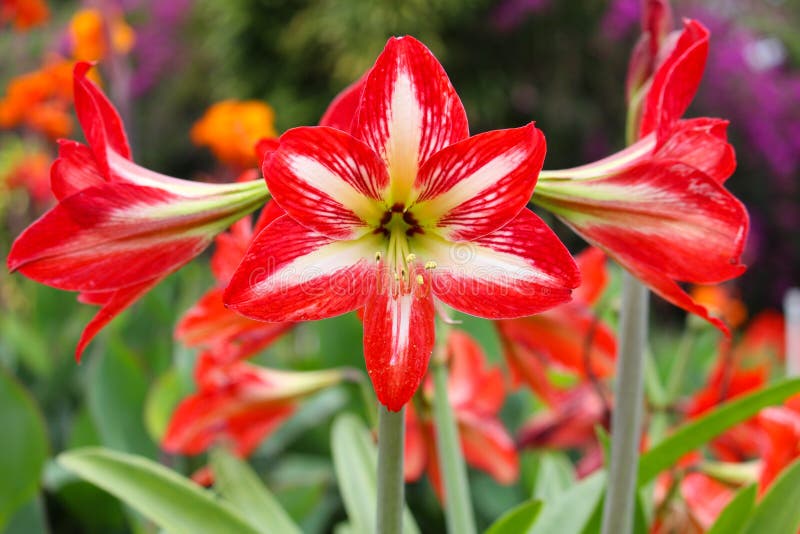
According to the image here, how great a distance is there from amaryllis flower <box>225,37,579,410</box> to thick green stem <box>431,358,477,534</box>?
23 cm

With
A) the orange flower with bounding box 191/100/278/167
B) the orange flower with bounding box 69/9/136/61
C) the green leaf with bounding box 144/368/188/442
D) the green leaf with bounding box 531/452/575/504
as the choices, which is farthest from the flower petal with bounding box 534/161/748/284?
the orange flower with bounding box 69/9/136/61

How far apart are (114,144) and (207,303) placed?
0.25 meters

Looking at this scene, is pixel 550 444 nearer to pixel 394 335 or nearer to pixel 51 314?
pixel 394 335

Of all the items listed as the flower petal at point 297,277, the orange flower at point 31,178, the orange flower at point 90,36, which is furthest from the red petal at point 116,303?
the orange flower at point 31,178

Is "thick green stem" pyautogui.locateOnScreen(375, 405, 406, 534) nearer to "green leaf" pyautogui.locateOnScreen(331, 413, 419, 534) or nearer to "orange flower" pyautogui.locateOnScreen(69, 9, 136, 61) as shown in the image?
"green leaf" pyautogui.locateOnScreen(331, 413, 419, 534)

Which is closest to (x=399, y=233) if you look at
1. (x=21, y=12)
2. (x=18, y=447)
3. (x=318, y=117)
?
(x=18, y=447)

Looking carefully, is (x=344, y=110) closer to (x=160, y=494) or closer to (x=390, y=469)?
(x=390, y=469)

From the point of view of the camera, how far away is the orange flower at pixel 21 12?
307 cm

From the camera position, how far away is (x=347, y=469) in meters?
0.89

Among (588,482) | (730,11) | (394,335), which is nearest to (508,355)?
(588,482)

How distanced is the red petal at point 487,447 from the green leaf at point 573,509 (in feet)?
0.59

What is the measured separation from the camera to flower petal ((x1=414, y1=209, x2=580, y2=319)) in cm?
50

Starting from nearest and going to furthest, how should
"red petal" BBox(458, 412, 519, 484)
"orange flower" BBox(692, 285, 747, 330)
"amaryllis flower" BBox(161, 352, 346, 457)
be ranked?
"amaryllis flower" BBox(161, 352, 346, 457) < "red petal" BBox(458, 412, 519, 484) < "orange flower" BBox(692, 285, 747, 330)

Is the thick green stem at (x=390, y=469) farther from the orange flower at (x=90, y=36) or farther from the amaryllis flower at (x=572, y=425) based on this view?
the orange flower at (x=90, y=36)
